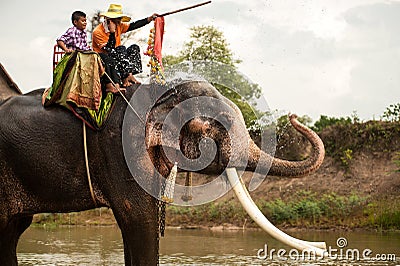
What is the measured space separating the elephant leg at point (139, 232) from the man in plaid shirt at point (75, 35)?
1486 millimetres

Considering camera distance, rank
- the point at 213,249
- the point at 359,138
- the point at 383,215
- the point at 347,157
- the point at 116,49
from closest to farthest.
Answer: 1. the point at 116,49
2. the point at 213,249
3. the point at 383,215
4. the point at 347,157
5. the point at 359,138

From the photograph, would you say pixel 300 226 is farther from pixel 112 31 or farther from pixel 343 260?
pixel 112 31

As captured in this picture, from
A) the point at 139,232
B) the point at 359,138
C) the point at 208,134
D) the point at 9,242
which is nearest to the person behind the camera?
the point at 139,232

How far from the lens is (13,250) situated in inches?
244

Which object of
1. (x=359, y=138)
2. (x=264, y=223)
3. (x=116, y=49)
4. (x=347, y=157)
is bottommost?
(x=264, y=223)

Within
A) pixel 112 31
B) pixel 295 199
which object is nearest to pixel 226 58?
pixel 295 199

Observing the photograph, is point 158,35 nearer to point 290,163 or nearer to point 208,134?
point 208,134

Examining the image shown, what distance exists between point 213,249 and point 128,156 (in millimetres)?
5675

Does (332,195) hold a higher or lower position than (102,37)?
lower

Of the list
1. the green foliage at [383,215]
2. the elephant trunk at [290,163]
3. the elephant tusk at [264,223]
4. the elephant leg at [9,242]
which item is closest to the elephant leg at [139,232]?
the elephant tusk at [264,223]

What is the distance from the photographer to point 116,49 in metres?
5.89

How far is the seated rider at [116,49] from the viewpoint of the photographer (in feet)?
18.9

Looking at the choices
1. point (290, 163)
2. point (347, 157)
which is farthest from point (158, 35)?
point (347, 157)

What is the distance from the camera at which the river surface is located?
9195 mm
